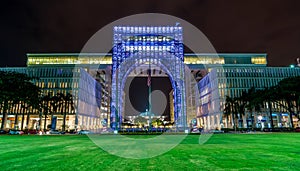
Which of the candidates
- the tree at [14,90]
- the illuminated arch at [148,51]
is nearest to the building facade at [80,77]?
the illuminated arch at [148,51]

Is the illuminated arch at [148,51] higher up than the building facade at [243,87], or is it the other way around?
the illuminated arch at [148,51]

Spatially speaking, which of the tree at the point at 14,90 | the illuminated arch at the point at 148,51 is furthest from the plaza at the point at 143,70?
the tree at the point at 14,90

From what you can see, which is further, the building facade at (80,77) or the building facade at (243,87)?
the building facade at (243,87)

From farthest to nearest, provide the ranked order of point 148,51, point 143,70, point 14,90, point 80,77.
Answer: point 143,70 < point 80,77 < point 148,51 < point 14,90

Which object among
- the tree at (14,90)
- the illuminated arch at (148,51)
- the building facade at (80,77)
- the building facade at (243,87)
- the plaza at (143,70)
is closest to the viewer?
the tree at (14,90)

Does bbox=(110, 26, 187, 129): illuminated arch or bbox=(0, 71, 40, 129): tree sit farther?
bbox=(110, 26, 187, 129): illuminated arch

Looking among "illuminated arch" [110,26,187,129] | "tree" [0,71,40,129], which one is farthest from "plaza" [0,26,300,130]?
"tree" [0,71,40,129]

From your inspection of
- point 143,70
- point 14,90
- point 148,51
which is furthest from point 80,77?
point 14,90

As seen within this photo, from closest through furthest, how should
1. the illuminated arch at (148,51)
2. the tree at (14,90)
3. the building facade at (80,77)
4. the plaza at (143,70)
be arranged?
1. the tree at (14,90)
2. the plaza at (143,70)
3. the building facade at (80,77)
4. the illuminated arch at (148,51)

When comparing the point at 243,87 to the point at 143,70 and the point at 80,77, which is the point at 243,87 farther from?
the point at 80,77

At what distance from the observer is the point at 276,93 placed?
5734 cm

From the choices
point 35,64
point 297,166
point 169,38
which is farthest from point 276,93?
point 35,64

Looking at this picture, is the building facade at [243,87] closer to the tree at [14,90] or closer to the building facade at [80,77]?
the building facade at [80,77]

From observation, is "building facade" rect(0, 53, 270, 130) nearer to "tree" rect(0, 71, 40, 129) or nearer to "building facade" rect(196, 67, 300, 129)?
"building facade" rect(196, 67, 300, 129)
